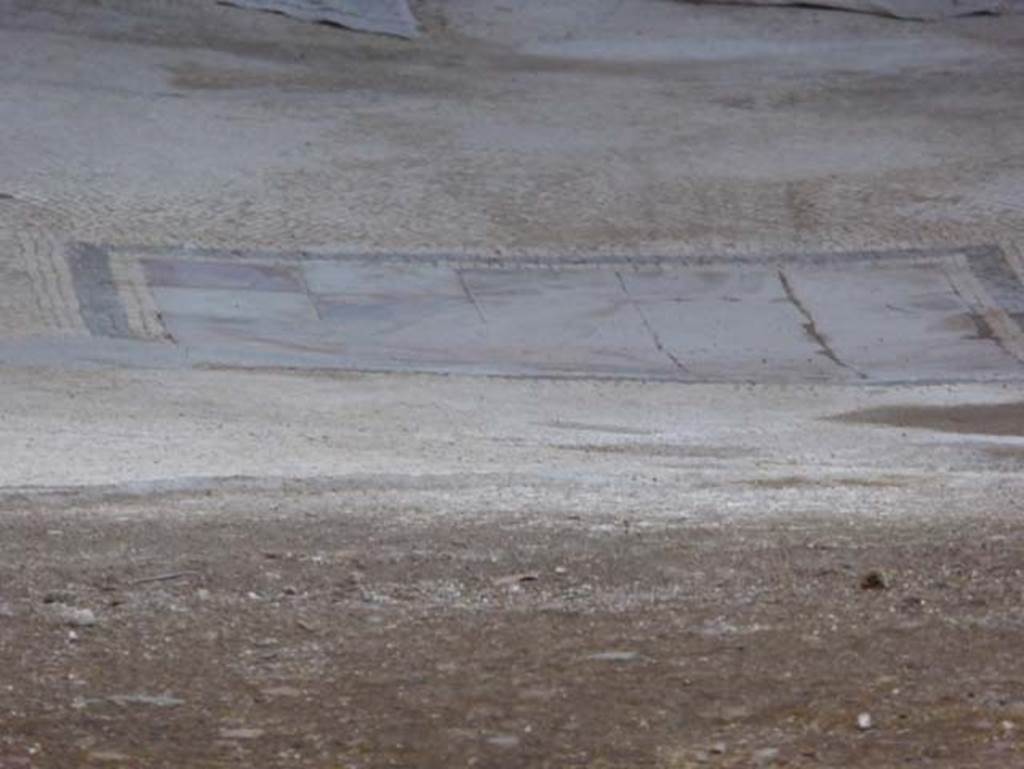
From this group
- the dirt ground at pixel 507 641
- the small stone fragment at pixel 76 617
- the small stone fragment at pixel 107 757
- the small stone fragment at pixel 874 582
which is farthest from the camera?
the small stone fragment at pixel 874 582

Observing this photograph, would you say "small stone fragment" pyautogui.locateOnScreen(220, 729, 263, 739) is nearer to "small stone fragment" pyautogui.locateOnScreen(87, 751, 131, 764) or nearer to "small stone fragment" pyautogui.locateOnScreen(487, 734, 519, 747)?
"small stone fragment" pyautogui.locateOnScreen(87, 751, 131, 764)

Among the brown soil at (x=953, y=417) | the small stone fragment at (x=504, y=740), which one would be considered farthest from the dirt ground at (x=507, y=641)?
the brown soil at (x=953, y=417)

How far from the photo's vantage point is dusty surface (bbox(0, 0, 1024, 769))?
531 cm

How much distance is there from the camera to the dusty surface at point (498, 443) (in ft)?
17.4

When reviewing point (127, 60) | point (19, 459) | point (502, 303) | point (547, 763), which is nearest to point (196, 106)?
point (127, 60)

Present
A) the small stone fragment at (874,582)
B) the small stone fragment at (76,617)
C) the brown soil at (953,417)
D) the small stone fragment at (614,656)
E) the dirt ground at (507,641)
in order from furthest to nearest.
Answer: the brown soil at (953,417) < the small stone fragment at (874,582) < the small stone fragment at (76,617) < the small stone fragment at (614,656) < the dirt ground at (507,641)

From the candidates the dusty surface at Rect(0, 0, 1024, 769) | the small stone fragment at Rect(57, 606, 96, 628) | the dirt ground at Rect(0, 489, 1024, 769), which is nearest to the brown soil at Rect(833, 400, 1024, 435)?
the dusty surface at Rect(0, 0, 1024, 769)

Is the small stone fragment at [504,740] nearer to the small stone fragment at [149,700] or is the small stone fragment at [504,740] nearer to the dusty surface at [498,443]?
the dusty surface at [498,443]

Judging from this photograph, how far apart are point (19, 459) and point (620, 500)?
8.35 ft

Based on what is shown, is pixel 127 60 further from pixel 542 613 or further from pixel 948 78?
pixel 542 613

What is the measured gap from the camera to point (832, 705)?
527 cm

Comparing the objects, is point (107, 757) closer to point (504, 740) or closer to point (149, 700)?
point (149, 700)

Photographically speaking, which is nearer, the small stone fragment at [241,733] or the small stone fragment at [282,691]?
the small stone fragment at [241,733]

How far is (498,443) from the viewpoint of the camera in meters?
10.1
